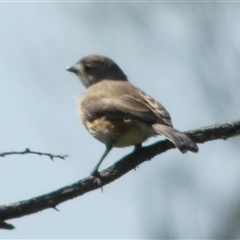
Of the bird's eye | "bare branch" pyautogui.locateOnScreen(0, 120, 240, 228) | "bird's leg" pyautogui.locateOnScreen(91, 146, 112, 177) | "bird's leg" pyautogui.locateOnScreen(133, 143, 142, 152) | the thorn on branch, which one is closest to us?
the thorn on branch

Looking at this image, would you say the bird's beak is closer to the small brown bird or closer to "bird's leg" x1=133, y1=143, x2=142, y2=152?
the small brown bird

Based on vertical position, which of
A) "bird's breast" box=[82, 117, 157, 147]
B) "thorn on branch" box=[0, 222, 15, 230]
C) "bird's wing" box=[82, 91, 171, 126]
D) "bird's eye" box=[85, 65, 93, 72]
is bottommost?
"thorn on branch" box=[0, 222, 15, 230]

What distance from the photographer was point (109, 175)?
5.34 m

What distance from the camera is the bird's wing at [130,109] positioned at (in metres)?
6.39

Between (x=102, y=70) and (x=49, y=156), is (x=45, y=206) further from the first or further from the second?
(x=102, y=70)

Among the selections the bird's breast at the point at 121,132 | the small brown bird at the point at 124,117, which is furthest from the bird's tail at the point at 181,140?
the bird's breast at the point at 121,132

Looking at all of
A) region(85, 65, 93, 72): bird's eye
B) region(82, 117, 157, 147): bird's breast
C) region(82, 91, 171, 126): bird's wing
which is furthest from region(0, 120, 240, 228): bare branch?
region(85, 65, 93, 72): bird's eye

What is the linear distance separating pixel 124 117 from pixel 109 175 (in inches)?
50.4

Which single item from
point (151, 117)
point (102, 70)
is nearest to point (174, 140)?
point (151, 117)

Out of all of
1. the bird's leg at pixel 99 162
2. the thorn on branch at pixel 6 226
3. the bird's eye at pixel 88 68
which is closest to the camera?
the thorn on branch at pixel 6 226

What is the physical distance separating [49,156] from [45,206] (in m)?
0.36

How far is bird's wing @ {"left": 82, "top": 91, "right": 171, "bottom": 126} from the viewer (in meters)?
6.39

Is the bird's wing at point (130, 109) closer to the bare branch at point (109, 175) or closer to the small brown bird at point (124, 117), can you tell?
the small brown bird at point (124, 117)

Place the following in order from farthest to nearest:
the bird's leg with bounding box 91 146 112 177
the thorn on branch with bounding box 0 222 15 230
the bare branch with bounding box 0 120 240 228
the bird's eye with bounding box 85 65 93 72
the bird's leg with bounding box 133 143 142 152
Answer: the bird's eye with bounding box 85 65 93 72 < the bird's leg with bounding box 133 143 142 152 < the bird's leg with bounding box 91 146 112 177 < the bare branch with bounding box 0 120 240 228 < the thorn on branch with bounding box 0 222 15 230
